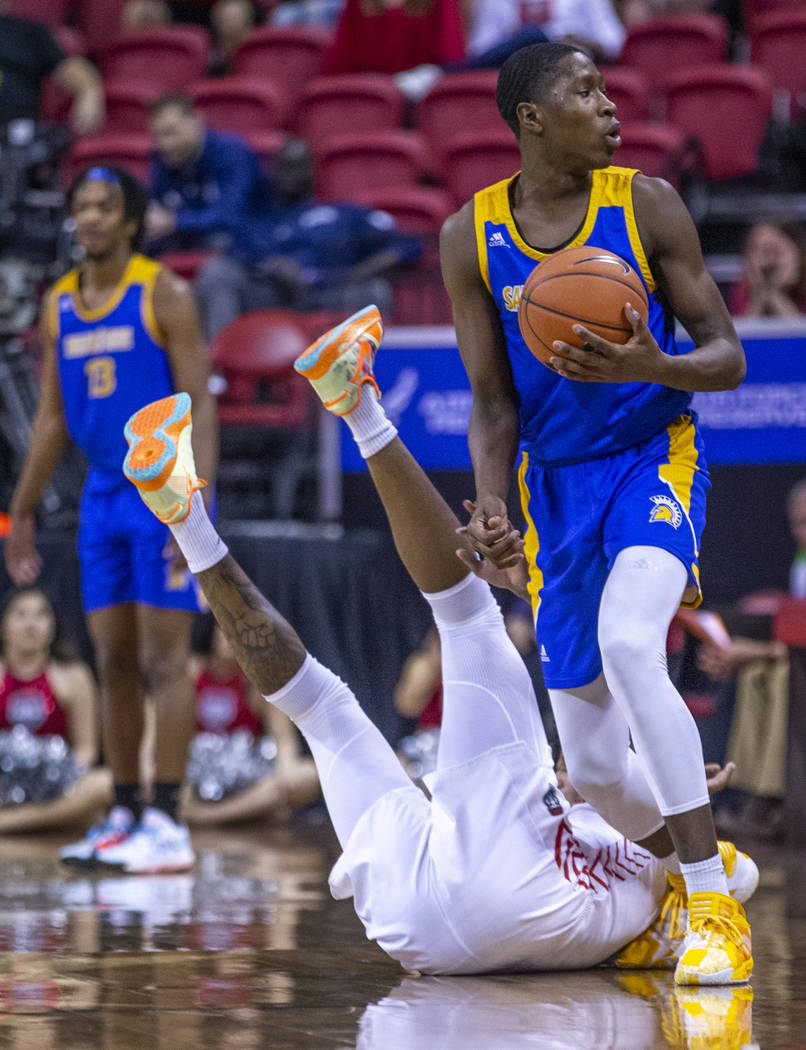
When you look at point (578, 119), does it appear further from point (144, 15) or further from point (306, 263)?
point (144, 15)

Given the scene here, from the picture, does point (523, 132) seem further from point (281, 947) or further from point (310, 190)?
point (310, 190)

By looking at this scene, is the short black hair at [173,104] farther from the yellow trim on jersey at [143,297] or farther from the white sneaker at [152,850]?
the white sneaker at [152,850]

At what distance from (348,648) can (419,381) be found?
1.22m

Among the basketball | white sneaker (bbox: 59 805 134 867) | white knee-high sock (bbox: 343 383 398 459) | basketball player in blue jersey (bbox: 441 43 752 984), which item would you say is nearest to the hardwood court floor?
basketball player in blue jersey (bbox: 441 43 752 984)

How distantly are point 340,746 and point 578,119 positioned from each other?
131cm

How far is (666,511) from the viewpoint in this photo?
2.87 meters

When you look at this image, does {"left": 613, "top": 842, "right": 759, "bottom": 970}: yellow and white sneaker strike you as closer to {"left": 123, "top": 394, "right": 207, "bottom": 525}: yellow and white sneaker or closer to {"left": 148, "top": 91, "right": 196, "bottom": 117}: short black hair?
{"left": 123, "top": 394, "right": 207, "bottom": 525}: yellow and white sneaker

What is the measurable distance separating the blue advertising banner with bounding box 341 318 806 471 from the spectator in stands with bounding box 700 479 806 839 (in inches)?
37.9

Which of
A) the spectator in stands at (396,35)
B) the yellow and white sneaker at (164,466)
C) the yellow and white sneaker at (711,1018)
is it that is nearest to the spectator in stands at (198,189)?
the spectator in stands at (396,35)

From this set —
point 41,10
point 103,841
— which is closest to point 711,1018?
point 103,841

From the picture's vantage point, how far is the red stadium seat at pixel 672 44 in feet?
31.8

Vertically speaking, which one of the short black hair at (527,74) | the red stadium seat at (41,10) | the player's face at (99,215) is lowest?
the short black hair at (527,74)

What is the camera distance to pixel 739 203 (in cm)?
871

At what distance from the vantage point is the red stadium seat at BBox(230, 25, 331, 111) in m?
10.6
